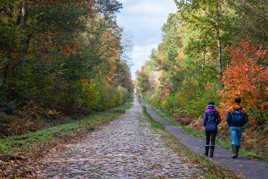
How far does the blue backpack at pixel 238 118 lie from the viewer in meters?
9.62

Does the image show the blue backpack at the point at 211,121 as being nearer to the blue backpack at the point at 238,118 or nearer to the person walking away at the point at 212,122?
the person walking away at the point at 212,122

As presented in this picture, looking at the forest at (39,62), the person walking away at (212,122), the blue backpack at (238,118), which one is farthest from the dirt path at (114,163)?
the forest at (39,62)

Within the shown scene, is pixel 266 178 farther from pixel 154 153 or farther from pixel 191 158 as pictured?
pixel 154 153

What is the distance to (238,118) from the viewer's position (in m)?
9.64

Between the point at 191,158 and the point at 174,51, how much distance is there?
98.0ft

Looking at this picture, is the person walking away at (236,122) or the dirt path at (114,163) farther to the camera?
the person walking away at (236,122)

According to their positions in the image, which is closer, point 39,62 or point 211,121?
point 211,121

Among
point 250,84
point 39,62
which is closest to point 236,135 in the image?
point 250,84

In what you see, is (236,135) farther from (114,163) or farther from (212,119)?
(114,163)

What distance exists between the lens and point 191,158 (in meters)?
8.88

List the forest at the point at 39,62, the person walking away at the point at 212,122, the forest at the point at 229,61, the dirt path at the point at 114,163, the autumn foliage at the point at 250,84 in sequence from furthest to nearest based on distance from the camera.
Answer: the forest at the point at 39,62, the forest at the point at 229,61, the autumn foliage at the point at 250,84, the person walking away at the point at 212,122, the dirt path at the point at 114,163

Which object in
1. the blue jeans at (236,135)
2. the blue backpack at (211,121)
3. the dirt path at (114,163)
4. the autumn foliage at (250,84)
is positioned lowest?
the dirt path at (114,163)

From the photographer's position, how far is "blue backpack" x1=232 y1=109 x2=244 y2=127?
962 cm

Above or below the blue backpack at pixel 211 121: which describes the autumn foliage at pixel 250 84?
above
